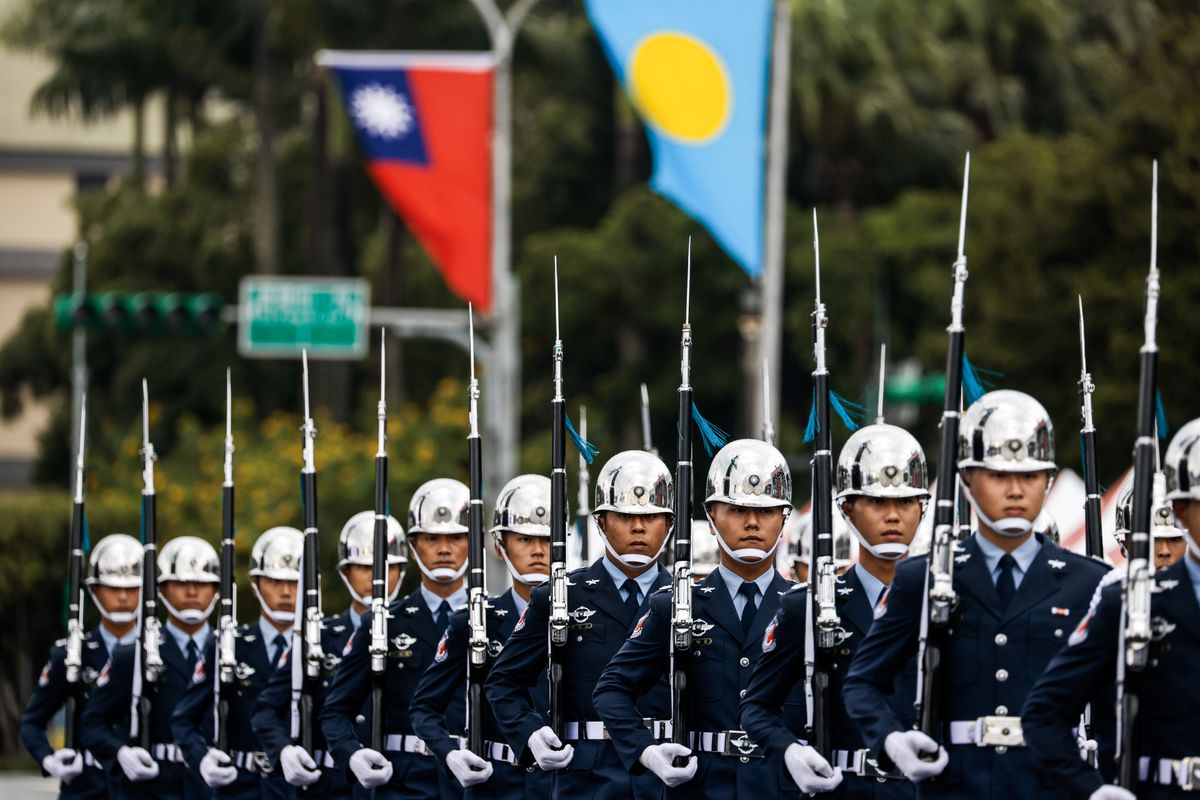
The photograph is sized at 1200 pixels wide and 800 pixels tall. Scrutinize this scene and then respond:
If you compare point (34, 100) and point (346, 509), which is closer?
point (346, 509)

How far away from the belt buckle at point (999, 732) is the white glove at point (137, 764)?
7.55 metres

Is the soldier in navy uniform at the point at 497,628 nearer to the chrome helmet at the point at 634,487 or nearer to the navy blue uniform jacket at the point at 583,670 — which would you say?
the navy blue uniform jacket at the point at 583,670

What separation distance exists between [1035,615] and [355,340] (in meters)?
22.8

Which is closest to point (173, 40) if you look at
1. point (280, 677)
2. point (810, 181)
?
point (810, 181)

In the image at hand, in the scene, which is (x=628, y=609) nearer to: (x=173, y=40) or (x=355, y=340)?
(x=355, y=340)

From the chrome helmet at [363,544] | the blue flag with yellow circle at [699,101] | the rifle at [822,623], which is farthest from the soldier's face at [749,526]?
the blue flag with yellow circle at [699,101]

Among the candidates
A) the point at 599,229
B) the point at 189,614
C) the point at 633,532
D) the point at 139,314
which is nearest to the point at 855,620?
the point at 633,532

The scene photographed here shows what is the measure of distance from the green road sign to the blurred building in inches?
1282

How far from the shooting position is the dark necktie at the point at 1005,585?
341 inches

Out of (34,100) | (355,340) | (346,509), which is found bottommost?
(346,509)

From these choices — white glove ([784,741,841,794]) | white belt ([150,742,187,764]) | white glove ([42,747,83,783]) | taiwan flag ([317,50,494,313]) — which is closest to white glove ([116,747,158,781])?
white belt ([150,742,187,764])

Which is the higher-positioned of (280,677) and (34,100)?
(34,100)

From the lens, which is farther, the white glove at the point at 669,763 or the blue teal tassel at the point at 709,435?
the blue teal tassel at the point at 709,435

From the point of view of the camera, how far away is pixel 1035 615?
28.2 ft
